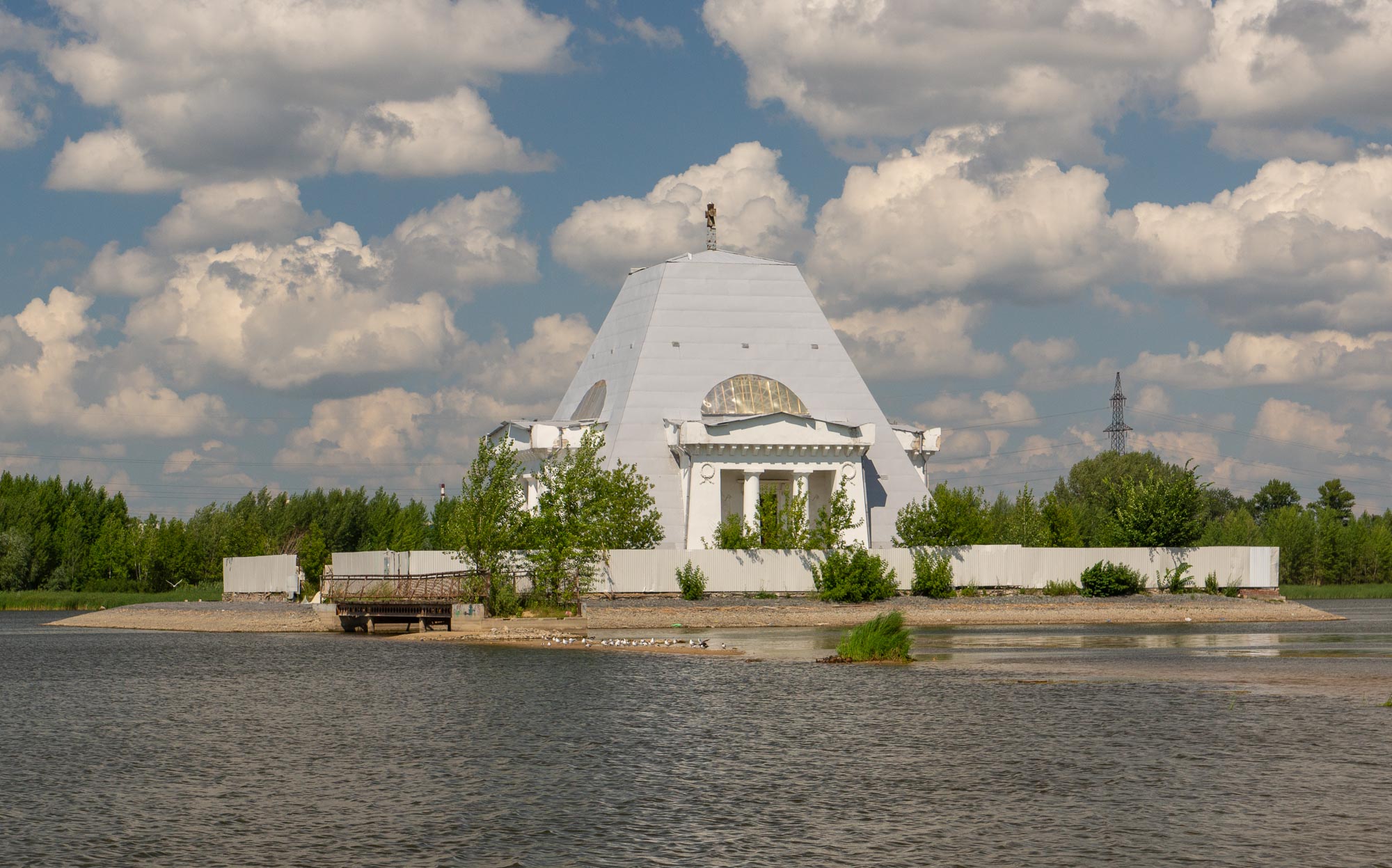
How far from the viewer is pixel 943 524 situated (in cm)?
7750

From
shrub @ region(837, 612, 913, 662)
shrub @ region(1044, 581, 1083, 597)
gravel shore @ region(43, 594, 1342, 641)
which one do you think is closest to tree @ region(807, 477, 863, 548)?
gravel shore @ region(43, 594, 1342, 641)

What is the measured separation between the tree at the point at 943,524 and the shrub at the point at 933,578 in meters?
2.75

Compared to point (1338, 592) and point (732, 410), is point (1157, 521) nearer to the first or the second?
point (732, 410)

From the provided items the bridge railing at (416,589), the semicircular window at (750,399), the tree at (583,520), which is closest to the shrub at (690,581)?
the tree at (583,520)

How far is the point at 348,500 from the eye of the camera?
14312 centimetres

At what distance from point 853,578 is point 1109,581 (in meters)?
13.1

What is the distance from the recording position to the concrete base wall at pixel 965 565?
71.9 metres

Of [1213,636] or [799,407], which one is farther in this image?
[799,407]

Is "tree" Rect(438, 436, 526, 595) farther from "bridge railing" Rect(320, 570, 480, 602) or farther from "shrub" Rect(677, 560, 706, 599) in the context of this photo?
"shrub" Rect(677, 560, 706, 599)

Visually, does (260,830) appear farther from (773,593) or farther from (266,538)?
(266,538)

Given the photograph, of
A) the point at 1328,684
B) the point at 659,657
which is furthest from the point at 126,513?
the point at 1328,684

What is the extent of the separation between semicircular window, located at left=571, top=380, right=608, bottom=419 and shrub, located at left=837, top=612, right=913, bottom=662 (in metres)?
50.5

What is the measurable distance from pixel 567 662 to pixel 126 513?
325 ft

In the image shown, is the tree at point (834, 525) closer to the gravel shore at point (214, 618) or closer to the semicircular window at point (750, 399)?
the semicircular window at point (750, 399)
